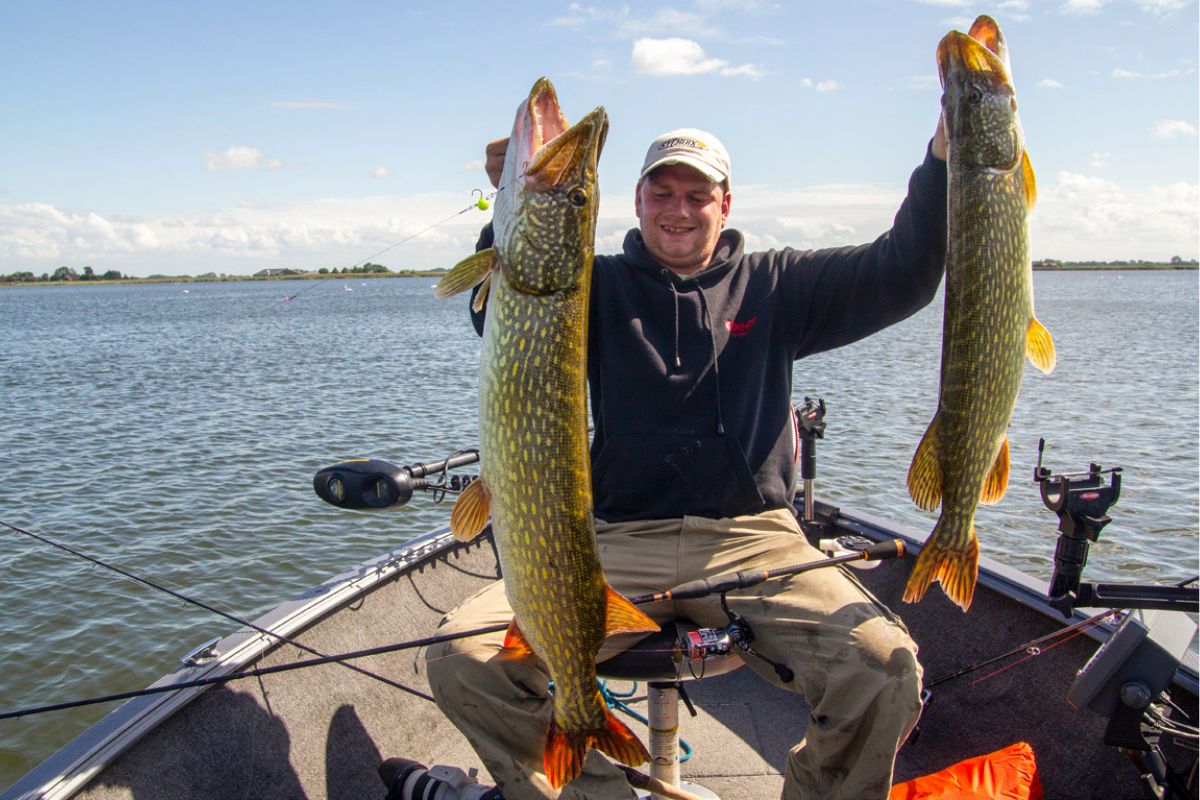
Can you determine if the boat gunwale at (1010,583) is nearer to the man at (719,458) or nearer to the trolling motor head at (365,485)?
the man at (719,458)

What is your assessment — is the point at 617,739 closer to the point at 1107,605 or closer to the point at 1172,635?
the point at 1107,605

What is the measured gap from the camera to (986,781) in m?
2.94

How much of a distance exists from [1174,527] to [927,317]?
96.0ft

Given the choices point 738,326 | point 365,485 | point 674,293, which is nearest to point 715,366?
point 738,326

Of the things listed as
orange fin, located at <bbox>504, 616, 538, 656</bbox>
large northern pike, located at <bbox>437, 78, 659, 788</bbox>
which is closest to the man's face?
large northern pike, located at <bbox>437, 78, 659, 788</bbox>

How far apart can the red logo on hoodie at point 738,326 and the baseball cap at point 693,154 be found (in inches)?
19.8

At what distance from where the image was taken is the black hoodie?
2768 millimetres

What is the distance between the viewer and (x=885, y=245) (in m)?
2.71

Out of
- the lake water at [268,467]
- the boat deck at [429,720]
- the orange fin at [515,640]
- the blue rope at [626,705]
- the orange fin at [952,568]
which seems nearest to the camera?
the orange fin at [515,640]

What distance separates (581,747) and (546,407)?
944 mm

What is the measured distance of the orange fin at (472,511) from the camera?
2201mm

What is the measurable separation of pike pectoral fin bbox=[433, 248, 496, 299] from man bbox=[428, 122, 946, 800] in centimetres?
52

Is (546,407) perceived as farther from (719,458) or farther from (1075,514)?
(1075,514)

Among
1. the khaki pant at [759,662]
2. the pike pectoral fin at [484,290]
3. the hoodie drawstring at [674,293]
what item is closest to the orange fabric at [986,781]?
the khaki pant at [759,662]
